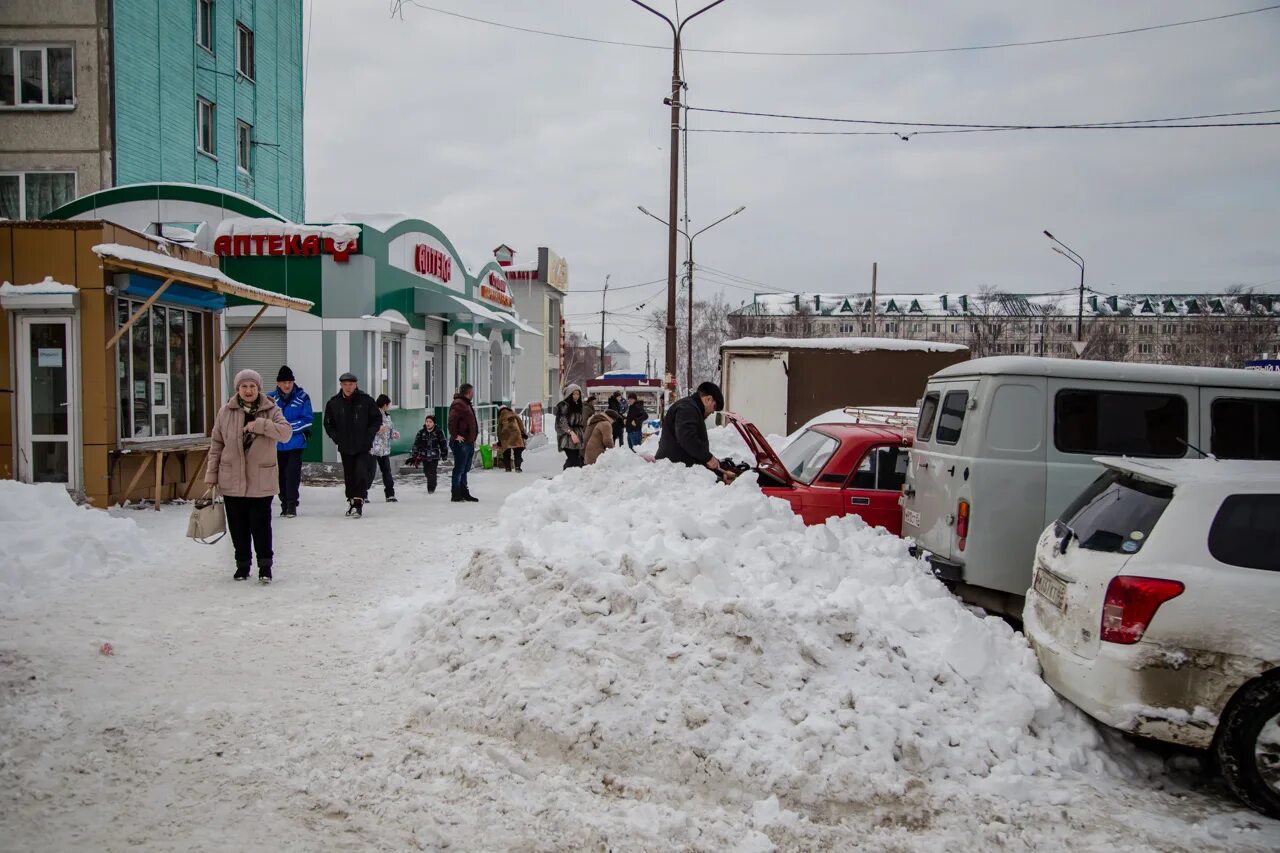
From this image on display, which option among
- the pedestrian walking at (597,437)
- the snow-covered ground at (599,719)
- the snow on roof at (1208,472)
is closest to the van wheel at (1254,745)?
the snow-covered ground at (599,719)

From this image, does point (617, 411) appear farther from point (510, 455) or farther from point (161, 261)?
point (161, 261)

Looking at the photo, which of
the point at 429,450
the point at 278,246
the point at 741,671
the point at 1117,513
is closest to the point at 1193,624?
the point at 1117,513

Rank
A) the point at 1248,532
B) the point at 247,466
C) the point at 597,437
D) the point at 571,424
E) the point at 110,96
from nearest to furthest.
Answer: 1. the point at 1248,532
2. the point at 247,466
3. the point at 597,437
4. the point at 571,424
5. the point at 110,96

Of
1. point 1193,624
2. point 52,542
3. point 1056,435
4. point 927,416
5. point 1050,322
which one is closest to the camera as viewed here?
point 1193,624

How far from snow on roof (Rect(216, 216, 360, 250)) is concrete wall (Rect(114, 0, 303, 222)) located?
23.7ft

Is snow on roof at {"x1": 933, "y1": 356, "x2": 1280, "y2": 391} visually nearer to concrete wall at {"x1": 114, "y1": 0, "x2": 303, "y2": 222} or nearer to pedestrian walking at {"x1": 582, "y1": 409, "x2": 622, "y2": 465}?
pedestrian walking at {"x1": 582, "y1": 409, "x2": 622, "y2": 465}

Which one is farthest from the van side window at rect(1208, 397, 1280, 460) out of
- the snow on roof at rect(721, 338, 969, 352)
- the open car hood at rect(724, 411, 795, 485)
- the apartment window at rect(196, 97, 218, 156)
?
the apartment window at rect(196, 97, 218, 156)

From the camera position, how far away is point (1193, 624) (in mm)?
4102

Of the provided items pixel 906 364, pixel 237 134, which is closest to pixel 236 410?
pixel 906 364

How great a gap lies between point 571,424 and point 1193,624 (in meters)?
12.3

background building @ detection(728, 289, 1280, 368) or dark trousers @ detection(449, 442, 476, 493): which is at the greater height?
background building @ detection(728, 289, 1280, 368)

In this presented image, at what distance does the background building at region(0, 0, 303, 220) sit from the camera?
68.0ft

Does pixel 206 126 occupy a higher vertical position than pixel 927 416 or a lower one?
higher

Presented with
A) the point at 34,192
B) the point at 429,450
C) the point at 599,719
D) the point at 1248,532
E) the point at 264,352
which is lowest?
the point at 599,719
